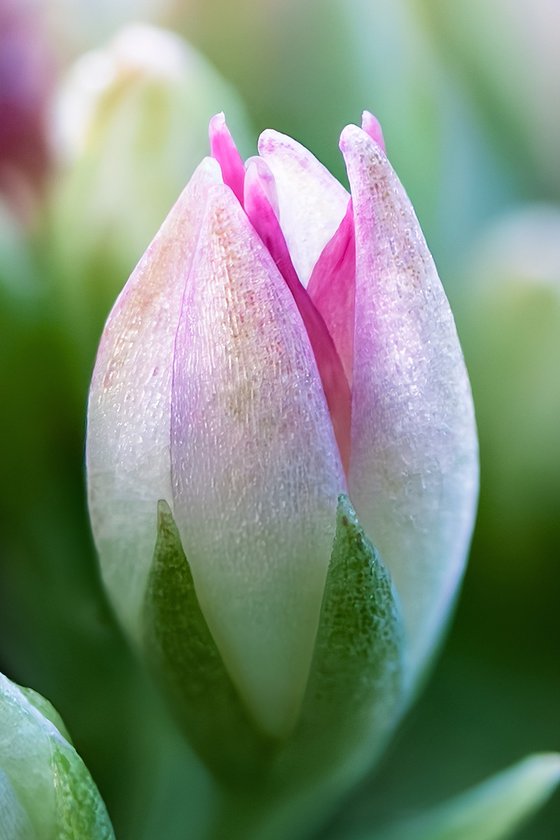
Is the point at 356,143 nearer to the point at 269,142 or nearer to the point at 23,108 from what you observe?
the point at 269,142

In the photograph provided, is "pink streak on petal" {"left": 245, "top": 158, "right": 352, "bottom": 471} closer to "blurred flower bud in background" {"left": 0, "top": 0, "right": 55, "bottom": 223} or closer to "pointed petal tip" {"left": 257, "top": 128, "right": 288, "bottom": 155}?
"pointed petal tip" {"left": 257, "top": 128, "right": 288, "bottom": 155}

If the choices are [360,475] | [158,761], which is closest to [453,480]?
[360,475]

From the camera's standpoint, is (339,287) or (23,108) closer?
(339,287)

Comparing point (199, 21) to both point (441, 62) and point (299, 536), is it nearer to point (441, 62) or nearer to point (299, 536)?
point (441, 62)

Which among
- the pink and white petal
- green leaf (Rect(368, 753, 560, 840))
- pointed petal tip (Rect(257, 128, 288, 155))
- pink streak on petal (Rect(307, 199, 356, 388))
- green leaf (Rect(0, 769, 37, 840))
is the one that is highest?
pointed petal tip (Rect(257, 128, 288, 155))

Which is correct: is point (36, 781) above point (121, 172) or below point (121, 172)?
below

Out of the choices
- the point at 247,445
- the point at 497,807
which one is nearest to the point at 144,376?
the point at 247,445

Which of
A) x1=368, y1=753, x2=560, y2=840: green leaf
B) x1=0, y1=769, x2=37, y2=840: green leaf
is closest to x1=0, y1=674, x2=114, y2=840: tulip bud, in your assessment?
x1=0, y1=769, x2=37, y2=840: green leaf
